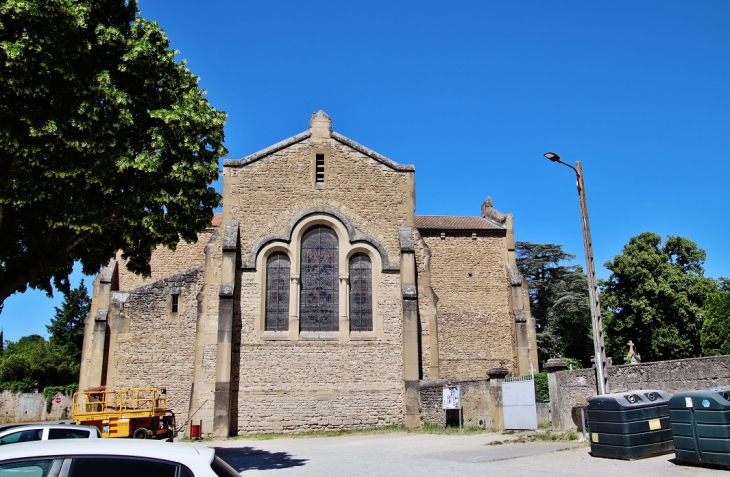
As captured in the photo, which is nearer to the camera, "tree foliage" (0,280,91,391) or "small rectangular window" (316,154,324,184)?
"small rectangular window" (316,154,324,184)

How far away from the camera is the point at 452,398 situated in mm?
19328

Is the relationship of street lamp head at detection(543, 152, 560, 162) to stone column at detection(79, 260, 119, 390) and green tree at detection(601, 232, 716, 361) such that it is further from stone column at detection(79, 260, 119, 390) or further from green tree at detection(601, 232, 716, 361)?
green tree at detection(601, 232, 716, 361)

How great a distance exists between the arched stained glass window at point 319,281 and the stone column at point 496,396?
6.16 meters

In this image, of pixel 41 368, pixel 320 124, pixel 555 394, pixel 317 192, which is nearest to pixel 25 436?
pixel 555 394

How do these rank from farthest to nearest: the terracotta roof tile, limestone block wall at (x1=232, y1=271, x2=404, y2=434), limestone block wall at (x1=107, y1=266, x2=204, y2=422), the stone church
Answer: the terracotta roof tile
limestone block wall at (x1=107, y1=266, x2=204, y2=422)
the stone church
limestone block wall at (x1=232, y1=271, x2=404, y2=434)

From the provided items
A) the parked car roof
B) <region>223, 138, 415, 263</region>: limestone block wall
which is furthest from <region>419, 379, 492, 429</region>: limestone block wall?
the parked car roof

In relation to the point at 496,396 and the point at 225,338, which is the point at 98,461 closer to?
the point at 496,396

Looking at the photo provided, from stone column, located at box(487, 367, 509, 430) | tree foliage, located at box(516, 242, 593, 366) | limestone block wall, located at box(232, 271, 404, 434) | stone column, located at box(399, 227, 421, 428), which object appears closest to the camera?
stone column, located at box(487, 367, 509, 430)

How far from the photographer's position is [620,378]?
14.3 m

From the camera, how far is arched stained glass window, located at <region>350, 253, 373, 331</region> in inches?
862

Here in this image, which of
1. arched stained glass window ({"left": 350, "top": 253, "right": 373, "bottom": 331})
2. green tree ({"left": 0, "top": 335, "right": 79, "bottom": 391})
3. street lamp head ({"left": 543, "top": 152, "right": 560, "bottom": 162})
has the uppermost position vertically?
street lamp head ({"left": 543, "top": 152, "right": 560, "bottom": 162})

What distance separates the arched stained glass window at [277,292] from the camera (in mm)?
21656

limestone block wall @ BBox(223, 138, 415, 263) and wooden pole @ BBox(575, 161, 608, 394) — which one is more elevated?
limestone block wall @ BBox(223, 138, 415, 263)

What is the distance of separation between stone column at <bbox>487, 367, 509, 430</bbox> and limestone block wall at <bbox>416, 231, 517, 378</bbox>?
326 inches
